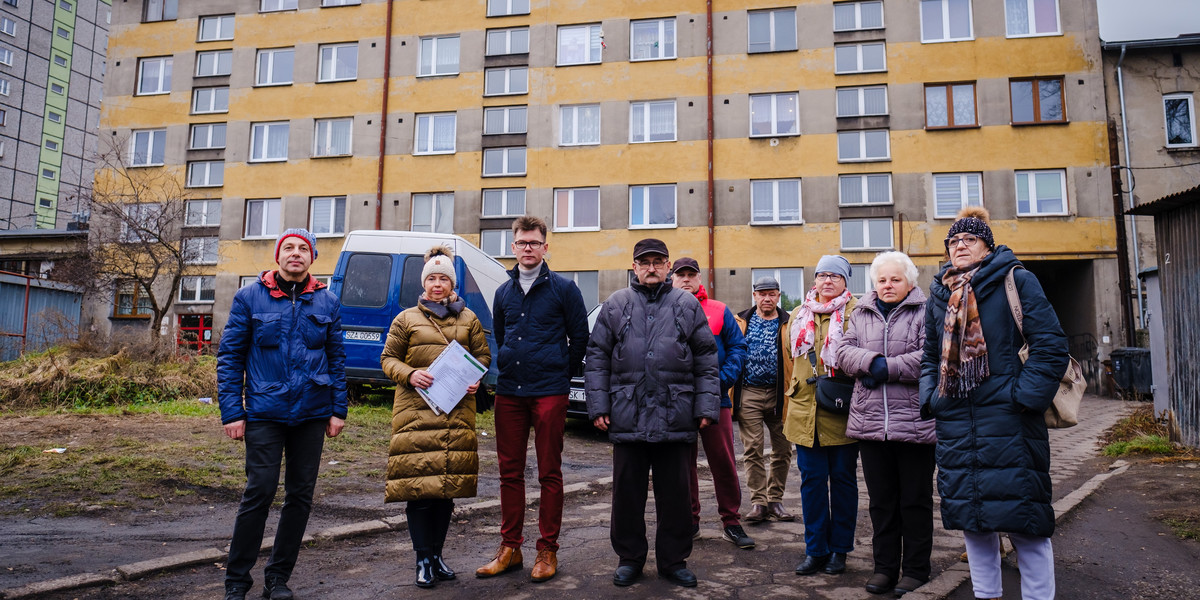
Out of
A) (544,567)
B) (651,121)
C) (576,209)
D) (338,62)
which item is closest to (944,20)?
(651,121)

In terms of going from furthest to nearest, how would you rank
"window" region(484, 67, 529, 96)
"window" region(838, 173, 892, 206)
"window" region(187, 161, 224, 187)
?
1. "window" region(187, 161, 224, 187)
2. "window" region(484, 67, 529, 96)
3. "window" region(838, 173, 892, 206)

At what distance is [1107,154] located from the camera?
22.9 metres

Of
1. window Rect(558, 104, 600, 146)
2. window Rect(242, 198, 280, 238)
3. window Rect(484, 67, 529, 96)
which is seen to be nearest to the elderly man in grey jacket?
window Rect(558, 104, 600, 146)

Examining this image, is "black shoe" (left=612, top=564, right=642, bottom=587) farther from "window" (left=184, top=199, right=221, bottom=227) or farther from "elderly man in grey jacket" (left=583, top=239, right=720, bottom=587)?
"window" (left=184, top=199, right=221, bottom=227)

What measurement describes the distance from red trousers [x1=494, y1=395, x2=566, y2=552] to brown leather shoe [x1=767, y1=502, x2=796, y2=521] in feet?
7.75

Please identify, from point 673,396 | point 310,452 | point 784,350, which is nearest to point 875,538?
point 673,396

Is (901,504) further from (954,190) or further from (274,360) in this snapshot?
(954,190)

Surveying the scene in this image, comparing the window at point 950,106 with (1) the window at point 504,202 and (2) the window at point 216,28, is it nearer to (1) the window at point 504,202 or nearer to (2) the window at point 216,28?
(1) the window at point 504,202

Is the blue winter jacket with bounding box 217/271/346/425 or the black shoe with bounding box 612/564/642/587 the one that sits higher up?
the blue winter jacket with bounding box 217/271/346/425

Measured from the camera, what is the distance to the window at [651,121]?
84.1 feet

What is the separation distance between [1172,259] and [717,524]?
7895 millimetres

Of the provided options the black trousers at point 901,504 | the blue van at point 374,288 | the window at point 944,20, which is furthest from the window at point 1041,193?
the black trousers at point 901,504

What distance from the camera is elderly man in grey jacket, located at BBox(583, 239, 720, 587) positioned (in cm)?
448

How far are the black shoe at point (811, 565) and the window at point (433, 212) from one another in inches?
910
